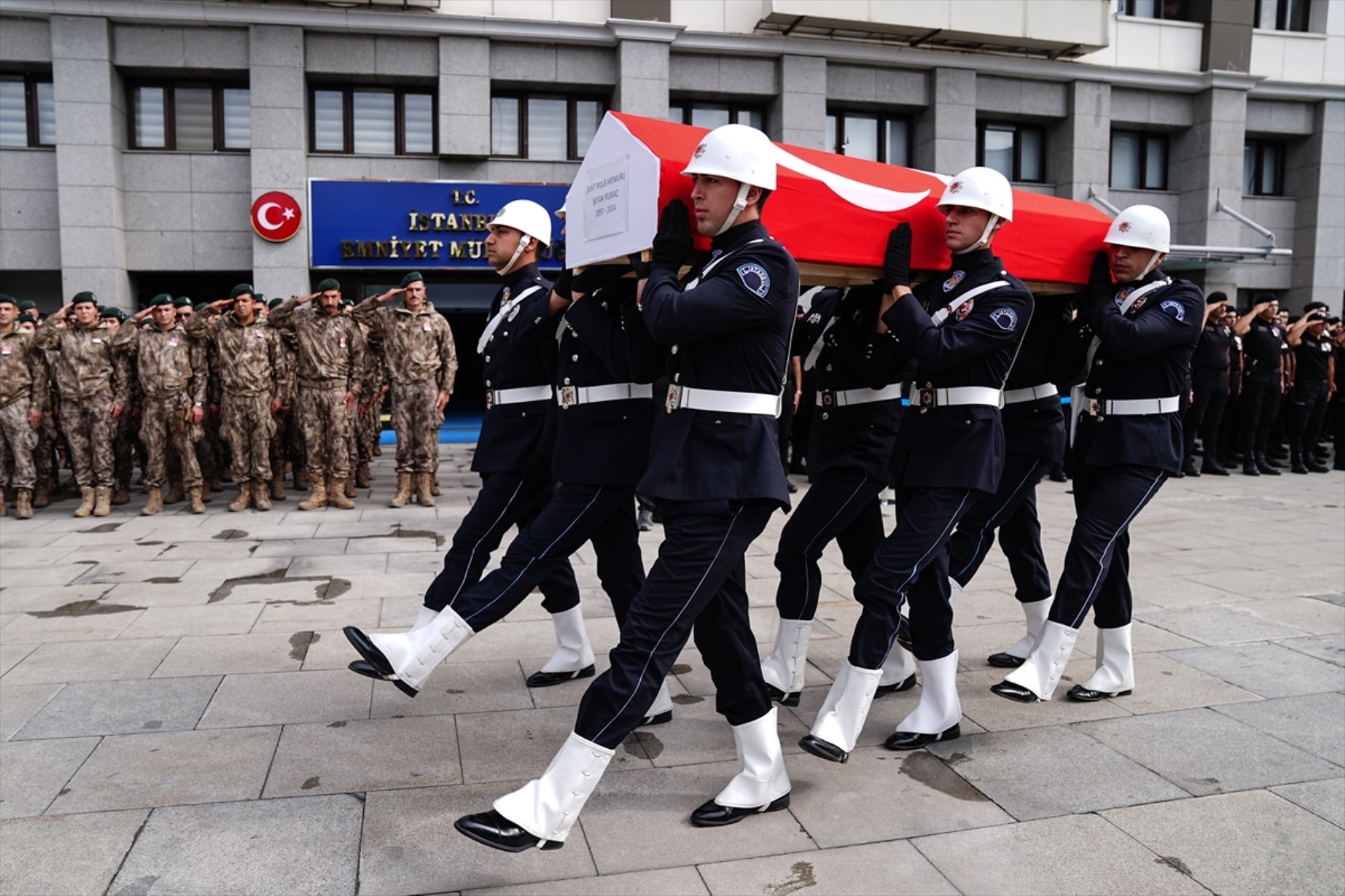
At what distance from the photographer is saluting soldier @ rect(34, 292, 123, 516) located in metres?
10.0

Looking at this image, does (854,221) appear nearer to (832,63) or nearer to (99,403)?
(99,403)

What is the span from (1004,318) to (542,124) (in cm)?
1456

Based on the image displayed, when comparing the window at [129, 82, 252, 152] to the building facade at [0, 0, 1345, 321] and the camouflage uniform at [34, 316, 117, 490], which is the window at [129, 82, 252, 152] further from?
the camouflage uniform at [34, 316, 117, 490]

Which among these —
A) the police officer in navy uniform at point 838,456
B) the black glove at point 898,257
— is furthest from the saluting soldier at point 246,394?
the black glove at point 898,257

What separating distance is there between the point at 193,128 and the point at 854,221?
1525cm

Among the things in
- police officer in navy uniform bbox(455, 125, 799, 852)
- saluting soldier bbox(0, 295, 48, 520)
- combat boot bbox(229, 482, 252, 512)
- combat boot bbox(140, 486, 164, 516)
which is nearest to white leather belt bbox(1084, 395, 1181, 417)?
police officer in navy uniform bbox(455, 125, 799, 852)

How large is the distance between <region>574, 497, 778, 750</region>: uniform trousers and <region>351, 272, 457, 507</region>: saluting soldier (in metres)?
7.56

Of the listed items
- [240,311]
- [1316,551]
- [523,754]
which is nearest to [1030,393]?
[523,754]

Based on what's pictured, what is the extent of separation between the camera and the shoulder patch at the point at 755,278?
3135 millimetres

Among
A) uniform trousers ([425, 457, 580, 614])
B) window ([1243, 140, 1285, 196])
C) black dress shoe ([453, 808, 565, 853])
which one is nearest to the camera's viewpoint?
black dress shoe ([453, 808, 565, 853])

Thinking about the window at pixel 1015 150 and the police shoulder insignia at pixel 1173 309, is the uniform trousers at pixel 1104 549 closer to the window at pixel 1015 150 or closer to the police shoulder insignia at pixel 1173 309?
the police shoulder insignia at pixel 1173 309

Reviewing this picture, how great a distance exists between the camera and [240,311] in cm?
1018

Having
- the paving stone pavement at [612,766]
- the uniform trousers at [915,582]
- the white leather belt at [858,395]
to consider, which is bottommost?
the paving stone pavement at [612,766]

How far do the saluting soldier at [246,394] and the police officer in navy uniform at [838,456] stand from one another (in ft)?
23.5
